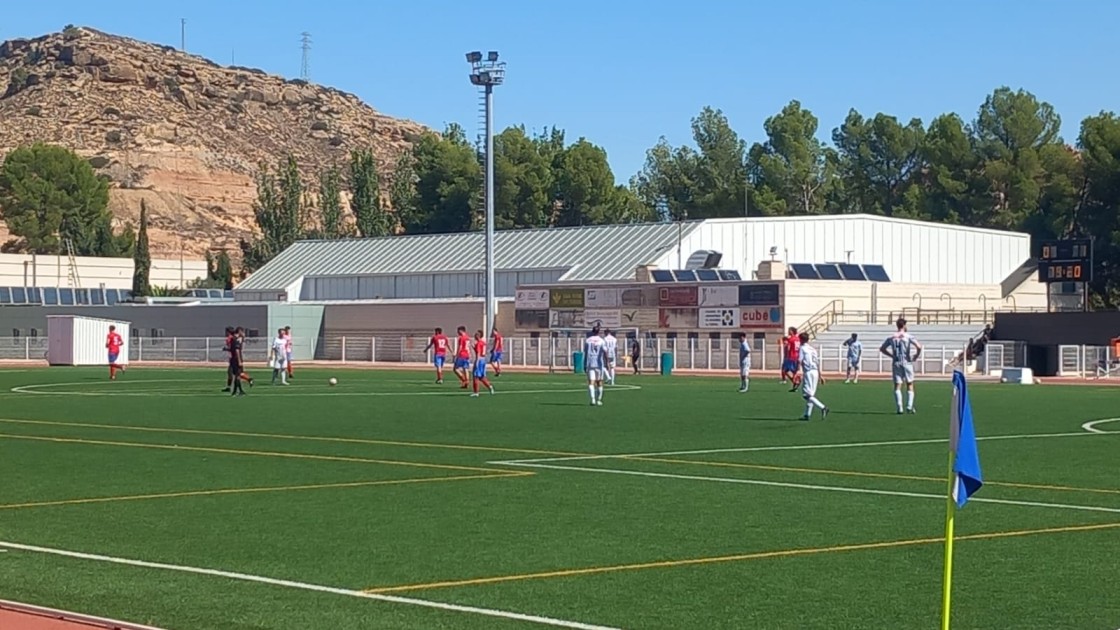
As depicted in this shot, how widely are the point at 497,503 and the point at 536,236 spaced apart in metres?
80.1

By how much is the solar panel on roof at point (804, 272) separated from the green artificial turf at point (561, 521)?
4634 cm

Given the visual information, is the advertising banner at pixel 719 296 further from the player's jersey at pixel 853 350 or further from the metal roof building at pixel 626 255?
the player's jersey at pixel 853 350

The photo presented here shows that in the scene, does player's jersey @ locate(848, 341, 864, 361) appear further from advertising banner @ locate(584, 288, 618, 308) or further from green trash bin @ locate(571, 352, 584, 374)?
advertising banner @ locate(584, 288, 618, 308)

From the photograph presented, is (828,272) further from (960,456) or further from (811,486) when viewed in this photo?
(960,456)

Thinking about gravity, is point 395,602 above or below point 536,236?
below

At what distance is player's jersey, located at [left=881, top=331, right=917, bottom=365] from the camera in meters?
33.6

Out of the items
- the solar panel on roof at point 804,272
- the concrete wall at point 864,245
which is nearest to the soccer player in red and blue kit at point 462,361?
the solar panel on roof at point 804,272

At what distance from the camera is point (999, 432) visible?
27.9 meters

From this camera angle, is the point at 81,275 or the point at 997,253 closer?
the point at 997,253

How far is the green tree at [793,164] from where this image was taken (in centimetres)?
12638

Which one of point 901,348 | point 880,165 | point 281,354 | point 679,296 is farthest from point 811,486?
point 880,165

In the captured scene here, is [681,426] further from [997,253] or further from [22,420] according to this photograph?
[997,253]

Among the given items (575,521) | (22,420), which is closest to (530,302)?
(22,420)

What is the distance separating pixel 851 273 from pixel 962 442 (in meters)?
74.1
